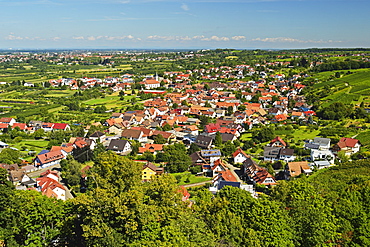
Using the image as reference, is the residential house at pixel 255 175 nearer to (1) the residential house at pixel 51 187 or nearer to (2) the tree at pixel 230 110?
(1) the residential house at pixel 51 187

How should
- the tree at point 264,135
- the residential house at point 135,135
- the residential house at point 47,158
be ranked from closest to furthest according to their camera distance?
1. the residential house at point 47,158
2. the tree at point 264,135
3. the residential house at point 135,135

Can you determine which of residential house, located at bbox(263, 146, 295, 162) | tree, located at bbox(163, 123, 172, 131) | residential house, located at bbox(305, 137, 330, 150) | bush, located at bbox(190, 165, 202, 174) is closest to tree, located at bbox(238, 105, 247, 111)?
tree, located at bbox(163, 123, 172, 131)

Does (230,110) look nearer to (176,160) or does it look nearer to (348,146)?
(348,146)

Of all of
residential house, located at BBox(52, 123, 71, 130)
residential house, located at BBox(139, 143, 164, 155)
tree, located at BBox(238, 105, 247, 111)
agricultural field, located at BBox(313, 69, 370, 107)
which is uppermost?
agricultural field, located at BBox(313, 69, 370, 107)

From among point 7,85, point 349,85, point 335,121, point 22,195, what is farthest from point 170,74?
point 22,195

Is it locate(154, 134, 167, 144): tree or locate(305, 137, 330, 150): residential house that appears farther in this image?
locate(154, 134, 167, 144): tree

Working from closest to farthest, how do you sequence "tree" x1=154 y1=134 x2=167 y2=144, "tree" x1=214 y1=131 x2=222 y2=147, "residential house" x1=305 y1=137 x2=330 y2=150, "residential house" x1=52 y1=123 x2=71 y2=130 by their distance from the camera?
"residential house" x1=305 y1=137 x2=330 y2=150
"tree" x1=214 y1=131 x2=222 y2=147
"tree" x1=154 y1=134 x2=167 y2=144
"residential house" x1=52 y1=123 x2=71 y2=130

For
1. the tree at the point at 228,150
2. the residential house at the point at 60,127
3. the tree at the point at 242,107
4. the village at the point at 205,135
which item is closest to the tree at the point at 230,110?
the village at the point at 205,135

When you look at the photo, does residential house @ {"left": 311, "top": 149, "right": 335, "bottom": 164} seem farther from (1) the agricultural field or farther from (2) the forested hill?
(1) the agricultural field
